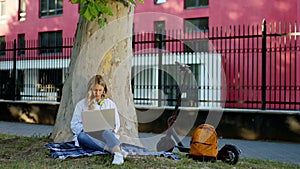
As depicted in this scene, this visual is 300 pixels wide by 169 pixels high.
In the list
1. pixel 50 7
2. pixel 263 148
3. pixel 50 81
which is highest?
pixel 50 7

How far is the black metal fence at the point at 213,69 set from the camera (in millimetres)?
9906

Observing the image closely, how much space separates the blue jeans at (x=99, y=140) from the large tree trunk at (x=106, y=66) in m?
0.90

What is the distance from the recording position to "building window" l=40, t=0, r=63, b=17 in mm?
27986

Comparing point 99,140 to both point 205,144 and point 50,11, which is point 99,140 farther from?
point 50,11

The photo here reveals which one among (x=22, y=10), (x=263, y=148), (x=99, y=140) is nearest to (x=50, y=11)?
(x=22, y=10)

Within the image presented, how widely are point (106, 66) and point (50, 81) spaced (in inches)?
281

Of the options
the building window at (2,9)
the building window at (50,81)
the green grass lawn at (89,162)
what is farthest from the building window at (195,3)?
the green grass lawn at (89,162)

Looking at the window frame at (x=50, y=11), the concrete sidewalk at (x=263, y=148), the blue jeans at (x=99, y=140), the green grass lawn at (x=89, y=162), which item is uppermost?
the window frame at (x=50, y=11)

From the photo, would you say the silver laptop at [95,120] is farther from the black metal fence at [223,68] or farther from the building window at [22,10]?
the building window at [22,10]

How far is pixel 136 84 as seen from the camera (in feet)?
38.0

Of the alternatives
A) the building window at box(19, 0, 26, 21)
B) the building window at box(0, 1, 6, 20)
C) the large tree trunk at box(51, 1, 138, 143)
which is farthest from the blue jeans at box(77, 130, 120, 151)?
the building window at box(0, 1, 6, 20)

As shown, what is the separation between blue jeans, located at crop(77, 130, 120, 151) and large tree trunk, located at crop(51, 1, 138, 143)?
0.90 m

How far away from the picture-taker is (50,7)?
2853cm

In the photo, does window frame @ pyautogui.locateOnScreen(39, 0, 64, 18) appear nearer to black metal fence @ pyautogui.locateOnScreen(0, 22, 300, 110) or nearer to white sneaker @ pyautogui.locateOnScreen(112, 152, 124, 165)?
black metal fence @ pyautogui.locateOnScreen(0, 22, 300, 110)
